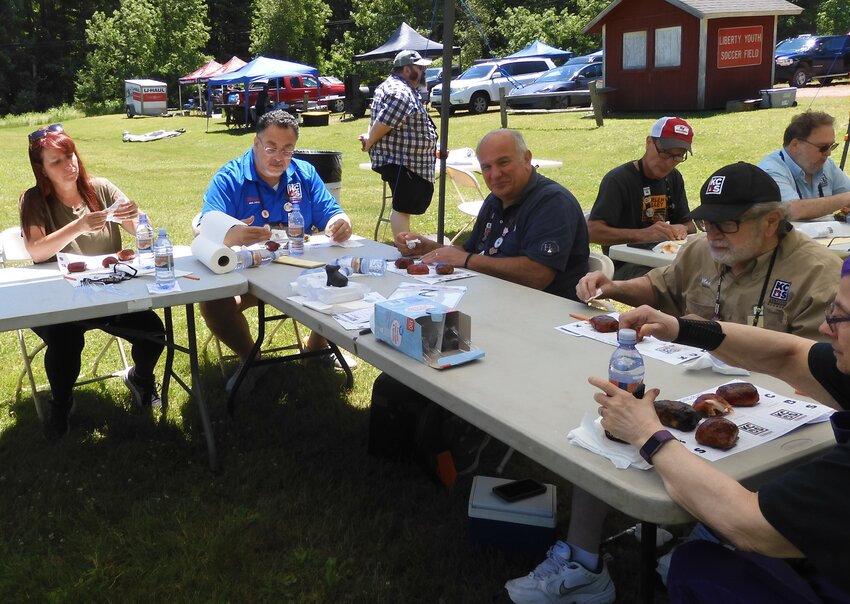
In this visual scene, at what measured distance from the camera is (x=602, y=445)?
5.47 feet

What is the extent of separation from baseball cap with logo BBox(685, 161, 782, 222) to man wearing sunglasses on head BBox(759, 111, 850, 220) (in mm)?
2117

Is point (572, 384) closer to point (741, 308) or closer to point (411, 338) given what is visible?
point (411, 338)

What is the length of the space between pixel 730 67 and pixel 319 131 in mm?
10715

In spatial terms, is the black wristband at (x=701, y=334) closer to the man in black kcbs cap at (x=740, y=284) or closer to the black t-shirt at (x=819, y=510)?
the man in black kcbs cap at (x=740, y=284)

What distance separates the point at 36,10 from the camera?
150ft

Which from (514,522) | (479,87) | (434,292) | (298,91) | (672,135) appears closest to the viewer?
(514,522)

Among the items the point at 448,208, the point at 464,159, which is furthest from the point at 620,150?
the point at 464,159

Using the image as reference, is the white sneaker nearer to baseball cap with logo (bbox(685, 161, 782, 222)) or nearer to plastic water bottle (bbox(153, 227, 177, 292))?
baseball cap with logo (bbox(685, 161, 782, 222))

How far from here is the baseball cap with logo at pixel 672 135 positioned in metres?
4.09

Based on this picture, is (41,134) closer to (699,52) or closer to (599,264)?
(599,264)

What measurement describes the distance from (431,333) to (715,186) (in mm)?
1037

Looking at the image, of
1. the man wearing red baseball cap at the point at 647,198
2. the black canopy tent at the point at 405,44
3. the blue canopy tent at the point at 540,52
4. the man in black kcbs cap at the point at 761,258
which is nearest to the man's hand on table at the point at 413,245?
the man wearing red baseball cap at the point at 647,198

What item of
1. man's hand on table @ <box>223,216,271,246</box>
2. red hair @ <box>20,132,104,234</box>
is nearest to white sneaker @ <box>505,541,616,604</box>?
man's hand on table @ <box>223,216,271,246</box>

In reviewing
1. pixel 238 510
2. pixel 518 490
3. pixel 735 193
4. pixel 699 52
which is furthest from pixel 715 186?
pixel 699 52
